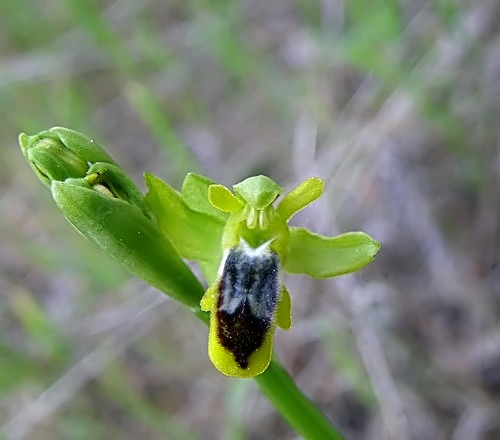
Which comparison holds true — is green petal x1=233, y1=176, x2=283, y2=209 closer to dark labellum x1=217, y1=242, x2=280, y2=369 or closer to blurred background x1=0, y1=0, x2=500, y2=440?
dark labellum x1=217, y1=242, x2=280, y2=369

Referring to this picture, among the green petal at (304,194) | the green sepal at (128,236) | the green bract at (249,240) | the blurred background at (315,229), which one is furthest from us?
the blurred background at (315,229)

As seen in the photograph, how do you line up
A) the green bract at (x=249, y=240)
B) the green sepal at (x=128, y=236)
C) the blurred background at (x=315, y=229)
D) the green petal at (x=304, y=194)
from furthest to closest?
the blurred background at (x=315, y=229), the green petal at (x=304, y=194), the green bract at (x=249, y=240), the green sepal at (x=128, y=236)

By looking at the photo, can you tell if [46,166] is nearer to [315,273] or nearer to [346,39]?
[315,273]

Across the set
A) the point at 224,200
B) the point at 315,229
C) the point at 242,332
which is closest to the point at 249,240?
the point at 224,200

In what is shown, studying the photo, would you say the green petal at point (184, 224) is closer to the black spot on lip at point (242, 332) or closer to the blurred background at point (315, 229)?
the black spot on lip at point (242, 332)

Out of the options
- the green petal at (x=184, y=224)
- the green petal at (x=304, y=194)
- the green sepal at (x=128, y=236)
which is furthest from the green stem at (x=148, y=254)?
the green petal at (x=304, y=194)

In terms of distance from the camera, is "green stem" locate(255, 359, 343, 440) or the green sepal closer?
the green sepal

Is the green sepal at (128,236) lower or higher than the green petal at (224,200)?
higher

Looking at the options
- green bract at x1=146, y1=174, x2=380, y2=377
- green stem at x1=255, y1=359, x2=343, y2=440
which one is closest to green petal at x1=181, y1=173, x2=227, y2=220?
green bract at x1=146, y1=174, x2=380, y2=377
